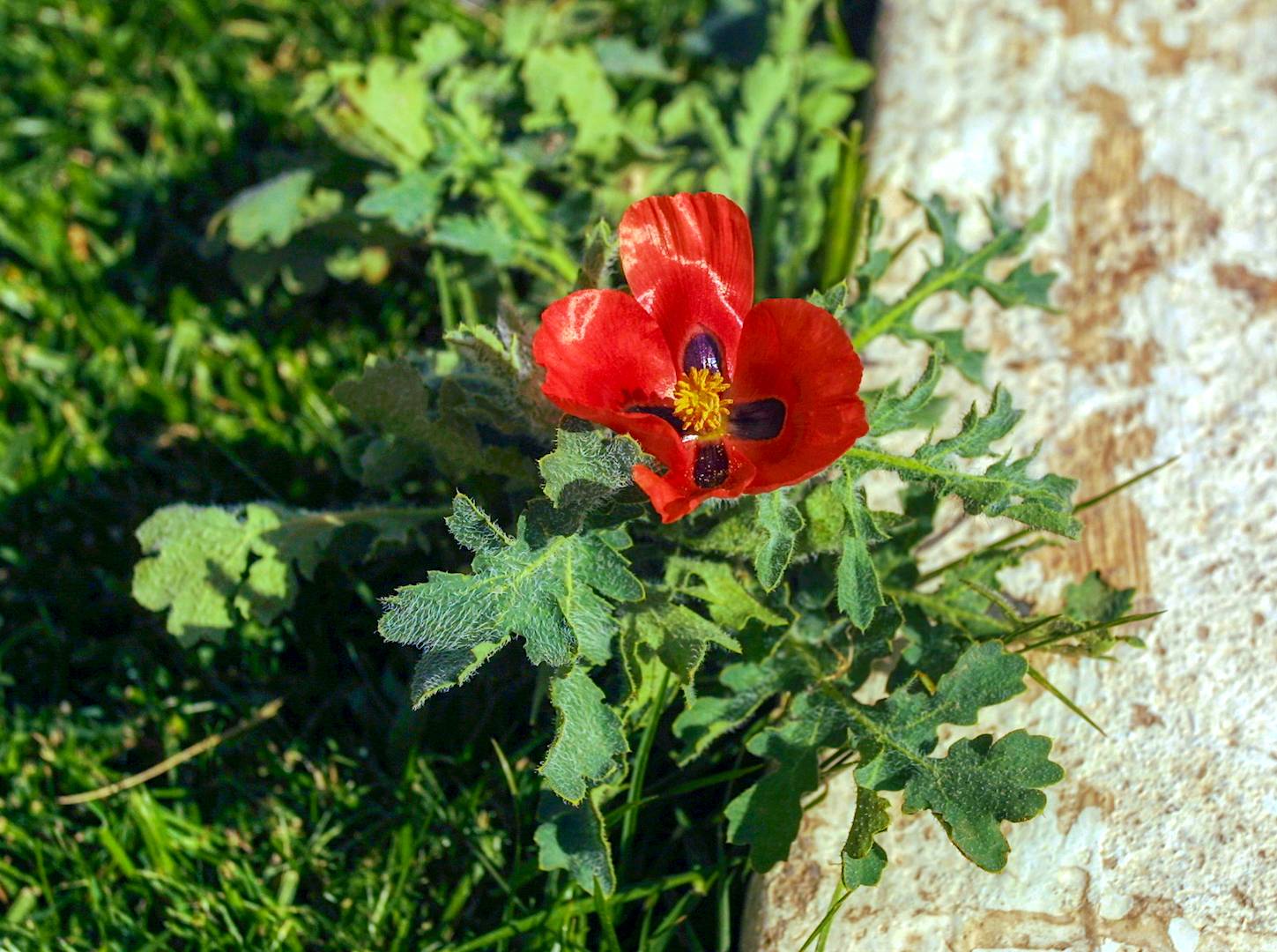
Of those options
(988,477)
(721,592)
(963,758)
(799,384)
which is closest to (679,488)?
(799,384)

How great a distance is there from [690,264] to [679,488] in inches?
16.5

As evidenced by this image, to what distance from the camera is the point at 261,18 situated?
12.8 feet

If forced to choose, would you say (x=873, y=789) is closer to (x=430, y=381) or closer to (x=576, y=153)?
(x=430, y=381)

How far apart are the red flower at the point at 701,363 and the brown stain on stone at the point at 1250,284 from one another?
129 cm

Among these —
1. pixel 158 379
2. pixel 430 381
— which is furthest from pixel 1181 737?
pixel 158 379

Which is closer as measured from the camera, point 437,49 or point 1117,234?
point 1117,234

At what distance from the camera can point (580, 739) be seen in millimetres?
1987

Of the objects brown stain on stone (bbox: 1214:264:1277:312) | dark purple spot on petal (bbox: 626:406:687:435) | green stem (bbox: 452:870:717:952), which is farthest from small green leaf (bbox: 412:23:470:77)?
green stem (bbox: 452:870:717:952)

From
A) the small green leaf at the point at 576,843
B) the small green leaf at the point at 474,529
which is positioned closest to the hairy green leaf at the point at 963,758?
the small green leaf at the point at 576,843

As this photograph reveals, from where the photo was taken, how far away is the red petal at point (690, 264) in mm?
1989

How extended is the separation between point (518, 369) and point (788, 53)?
1.59 metres

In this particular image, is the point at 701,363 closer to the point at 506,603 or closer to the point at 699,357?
the point at 699,357

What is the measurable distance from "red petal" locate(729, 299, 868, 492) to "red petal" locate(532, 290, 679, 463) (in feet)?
0.44

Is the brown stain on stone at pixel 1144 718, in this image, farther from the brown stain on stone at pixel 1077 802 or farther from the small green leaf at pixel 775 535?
the small green leaf at pixel 775 535
